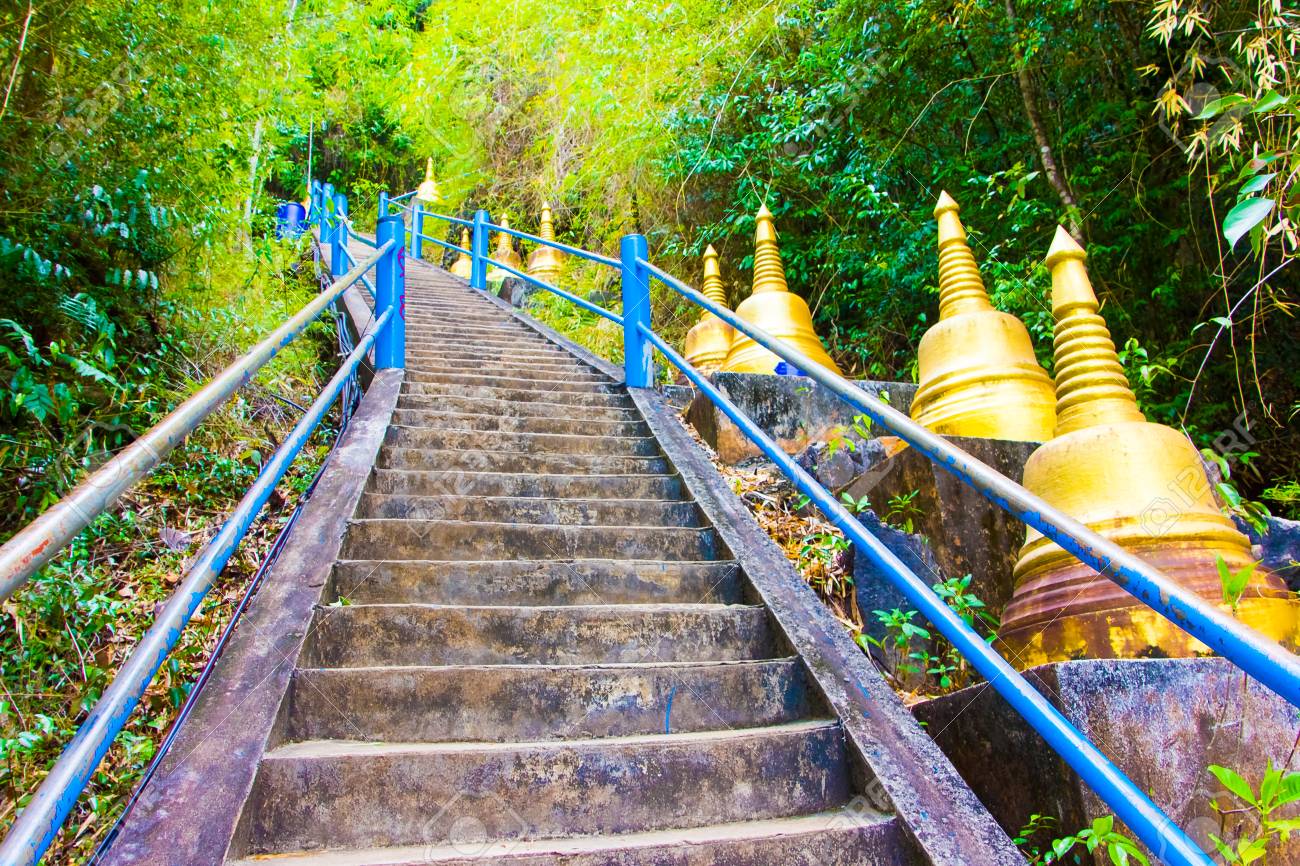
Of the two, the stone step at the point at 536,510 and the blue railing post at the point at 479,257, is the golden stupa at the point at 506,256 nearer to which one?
the blue railing post at the point at 479,257

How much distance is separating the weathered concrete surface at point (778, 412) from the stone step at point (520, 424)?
41cm

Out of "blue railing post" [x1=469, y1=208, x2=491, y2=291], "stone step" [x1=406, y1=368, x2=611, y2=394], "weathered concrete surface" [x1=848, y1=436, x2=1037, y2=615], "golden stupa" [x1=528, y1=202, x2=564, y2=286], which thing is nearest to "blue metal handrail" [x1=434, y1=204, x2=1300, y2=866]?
"weathered concrete surface" [x1=848, y1=436, x2=1037, y2=615]

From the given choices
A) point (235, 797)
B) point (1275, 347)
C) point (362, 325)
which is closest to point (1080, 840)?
point (235, 797)

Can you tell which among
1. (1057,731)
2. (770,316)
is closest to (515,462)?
(770,316)

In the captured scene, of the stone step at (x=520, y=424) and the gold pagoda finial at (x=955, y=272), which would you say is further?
the stone step at (x=520, y=424)

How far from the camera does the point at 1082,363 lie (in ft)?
8.61

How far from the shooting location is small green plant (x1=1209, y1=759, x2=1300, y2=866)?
4.34 ft

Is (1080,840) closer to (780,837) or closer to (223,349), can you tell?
(780,837)

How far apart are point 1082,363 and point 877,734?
1.45 metres

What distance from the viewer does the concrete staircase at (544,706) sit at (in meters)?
1.69

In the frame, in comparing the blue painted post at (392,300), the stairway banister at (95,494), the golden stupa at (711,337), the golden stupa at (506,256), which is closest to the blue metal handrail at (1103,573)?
the stairway banister at (95,494)

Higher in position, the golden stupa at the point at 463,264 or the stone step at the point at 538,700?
the golden stupa at the point at 463,264

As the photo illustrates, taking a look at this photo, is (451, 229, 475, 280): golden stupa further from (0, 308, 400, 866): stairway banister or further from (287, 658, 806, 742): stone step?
(0, 308, 400, 866): stairway banister

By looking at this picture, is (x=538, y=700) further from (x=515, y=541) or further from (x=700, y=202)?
(x=700, y=202)
